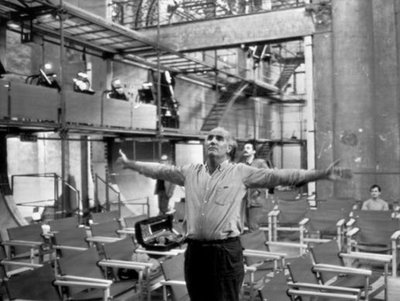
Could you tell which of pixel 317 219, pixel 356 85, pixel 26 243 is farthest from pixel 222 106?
pixel 26 243

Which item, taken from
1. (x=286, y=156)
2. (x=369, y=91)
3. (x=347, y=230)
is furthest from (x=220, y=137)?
(x=286, y=156)

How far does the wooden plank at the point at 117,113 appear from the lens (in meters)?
12.1

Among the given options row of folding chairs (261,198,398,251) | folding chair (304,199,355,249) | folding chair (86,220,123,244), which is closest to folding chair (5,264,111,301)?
folding chair (86,220,123,244)

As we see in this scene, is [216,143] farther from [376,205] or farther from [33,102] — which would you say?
[376,205]

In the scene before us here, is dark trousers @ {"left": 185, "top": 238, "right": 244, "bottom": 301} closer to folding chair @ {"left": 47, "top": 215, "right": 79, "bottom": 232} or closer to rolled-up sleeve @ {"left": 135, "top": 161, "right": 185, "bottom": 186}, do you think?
rolled-up sleeve @ {"left": 135, "top": 161, "right": 185, "bottom": 186}

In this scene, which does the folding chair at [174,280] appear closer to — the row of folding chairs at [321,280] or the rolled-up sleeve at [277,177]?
the row of folding chairs at [321,280]

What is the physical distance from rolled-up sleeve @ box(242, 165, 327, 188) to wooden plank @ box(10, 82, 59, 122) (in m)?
6.92

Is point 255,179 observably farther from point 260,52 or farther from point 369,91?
point 260,52

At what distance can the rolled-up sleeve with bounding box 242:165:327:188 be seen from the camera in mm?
3080

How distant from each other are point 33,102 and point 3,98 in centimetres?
77

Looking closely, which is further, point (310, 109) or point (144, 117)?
point (310, 109)

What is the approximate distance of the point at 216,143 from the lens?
135 inches

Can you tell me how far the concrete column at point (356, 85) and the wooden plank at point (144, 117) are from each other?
4.89m

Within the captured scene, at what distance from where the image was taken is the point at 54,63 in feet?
48.1
